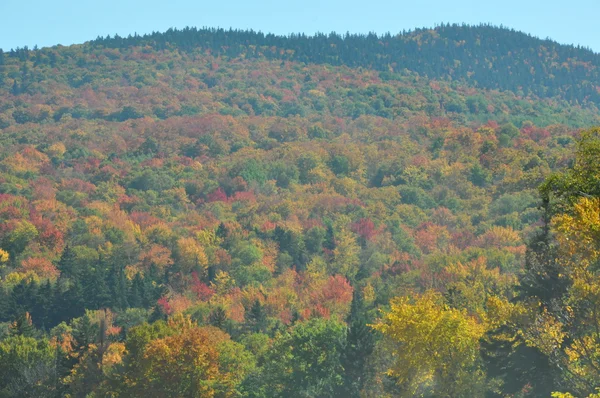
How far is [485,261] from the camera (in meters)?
89.9

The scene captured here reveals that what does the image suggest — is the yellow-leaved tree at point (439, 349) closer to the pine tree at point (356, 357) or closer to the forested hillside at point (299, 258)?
the forested hillside at point (299, 258)

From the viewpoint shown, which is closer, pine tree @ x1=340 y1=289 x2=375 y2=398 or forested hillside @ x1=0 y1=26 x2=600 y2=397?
forested hillside @ x1=0 y1=26 x2=600 y2=397

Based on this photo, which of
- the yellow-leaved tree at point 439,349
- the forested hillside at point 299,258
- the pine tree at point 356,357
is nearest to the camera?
the forested hillside at point 299,258

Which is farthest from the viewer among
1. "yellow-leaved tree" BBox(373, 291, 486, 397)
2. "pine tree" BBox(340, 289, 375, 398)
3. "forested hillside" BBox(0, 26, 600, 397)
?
"pine tree" BBox(340, 289, 375, 398)

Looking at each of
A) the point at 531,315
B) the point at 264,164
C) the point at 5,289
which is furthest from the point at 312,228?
the point at 531,315

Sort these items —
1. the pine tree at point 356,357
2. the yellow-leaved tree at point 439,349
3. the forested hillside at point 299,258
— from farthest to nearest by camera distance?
the pine tree at point 356,357 < the yellow-leaved tree at point 439,349 < the forested hillside at point 299,258

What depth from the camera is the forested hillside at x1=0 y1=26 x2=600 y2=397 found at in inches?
1496

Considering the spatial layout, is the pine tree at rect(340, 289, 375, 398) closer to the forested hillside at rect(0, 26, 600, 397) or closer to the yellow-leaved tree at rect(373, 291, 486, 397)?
the forested hillside at rect(0, 26, 600, 397)

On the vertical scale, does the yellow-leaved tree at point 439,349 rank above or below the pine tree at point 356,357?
above

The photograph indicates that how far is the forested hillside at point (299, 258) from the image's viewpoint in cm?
3800

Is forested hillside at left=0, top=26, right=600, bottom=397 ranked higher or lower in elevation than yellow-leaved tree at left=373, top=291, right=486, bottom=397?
lower

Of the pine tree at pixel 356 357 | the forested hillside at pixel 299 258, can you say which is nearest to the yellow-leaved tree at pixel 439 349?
the forested hillside at pixel 299 258

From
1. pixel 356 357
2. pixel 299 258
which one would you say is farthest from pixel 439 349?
pixel 299 258

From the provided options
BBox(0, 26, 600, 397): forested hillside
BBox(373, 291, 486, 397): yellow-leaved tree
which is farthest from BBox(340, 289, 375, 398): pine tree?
BBox(373, 291, 486, 397): yellow-leaved tree
